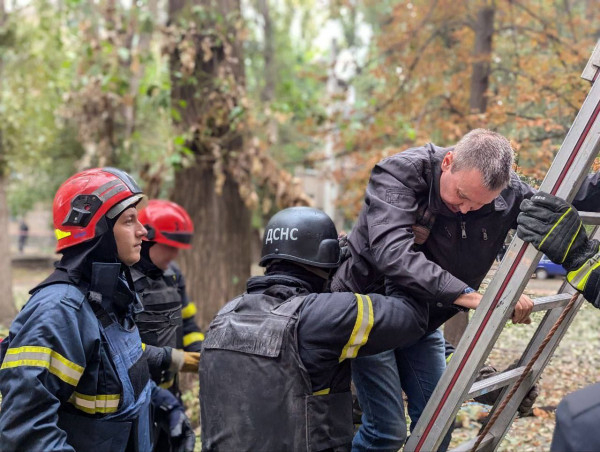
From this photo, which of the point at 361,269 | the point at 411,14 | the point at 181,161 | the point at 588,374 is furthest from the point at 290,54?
the point at 361,269

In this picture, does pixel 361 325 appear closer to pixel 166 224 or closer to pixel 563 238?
pixel 563 238

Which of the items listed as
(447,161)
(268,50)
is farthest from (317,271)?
(268,50)

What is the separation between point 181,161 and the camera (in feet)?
22.5

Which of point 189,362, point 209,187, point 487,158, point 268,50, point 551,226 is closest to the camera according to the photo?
point 551,226

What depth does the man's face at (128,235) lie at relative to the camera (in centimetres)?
270

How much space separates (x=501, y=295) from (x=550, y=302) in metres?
0.44

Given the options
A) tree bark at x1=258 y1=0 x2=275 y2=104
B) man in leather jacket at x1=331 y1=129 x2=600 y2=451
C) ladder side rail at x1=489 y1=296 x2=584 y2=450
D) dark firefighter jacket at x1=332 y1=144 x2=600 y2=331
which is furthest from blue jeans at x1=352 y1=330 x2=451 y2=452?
tree bark at x1=258 y1=0 x2=275 y2=104

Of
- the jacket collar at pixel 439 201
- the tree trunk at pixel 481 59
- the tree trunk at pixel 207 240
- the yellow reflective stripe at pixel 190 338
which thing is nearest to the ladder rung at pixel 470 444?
the jacket collar at pixel 439 201

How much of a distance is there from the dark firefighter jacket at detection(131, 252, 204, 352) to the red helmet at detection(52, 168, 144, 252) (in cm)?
130

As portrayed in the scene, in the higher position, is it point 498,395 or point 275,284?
point 275,284

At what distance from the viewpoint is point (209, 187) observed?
7328mm

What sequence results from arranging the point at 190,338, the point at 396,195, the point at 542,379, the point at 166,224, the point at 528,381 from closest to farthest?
the point at 396,195 → the point at 528,381 → the point at 166,224 → the point at 190,338 → the point at 542,379

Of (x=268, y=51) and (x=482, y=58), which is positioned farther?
(x=268, y=51)

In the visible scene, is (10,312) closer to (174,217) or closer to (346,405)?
(174,217)
